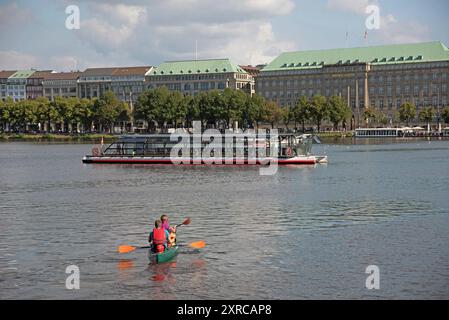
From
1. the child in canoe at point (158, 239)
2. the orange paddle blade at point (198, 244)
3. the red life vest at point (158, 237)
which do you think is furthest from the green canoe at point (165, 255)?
the orange paddle blade at point (198, 244)

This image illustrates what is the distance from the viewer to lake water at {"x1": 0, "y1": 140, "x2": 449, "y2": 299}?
99.6 ft

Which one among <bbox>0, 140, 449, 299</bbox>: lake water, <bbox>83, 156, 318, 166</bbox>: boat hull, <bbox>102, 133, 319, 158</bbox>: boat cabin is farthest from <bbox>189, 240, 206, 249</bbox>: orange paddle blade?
<bbox>102, 133, 319, 158</bbox>: boat cabin

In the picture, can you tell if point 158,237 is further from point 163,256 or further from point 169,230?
point 169,230

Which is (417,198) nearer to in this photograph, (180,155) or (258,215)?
(258,215)

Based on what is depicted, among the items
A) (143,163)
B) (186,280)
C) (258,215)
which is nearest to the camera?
(186,280)

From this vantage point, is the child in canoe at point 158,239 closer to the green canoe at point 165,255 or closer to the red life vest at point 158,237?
the red life vest at point 158,237

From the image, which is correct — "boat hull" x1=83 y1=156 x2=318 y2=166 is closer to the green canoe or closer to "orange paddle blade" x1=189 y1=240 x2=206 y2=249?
"orange paddle blade" x1=189 y1=240 x2=206 y2=249

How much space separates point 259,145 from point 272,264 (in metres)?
78.1

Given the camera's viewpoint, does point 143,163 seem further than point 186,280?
Yes

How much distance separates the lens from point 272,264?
111 feet

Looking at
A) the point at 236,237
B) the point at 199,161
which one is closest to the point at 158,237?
the point at 236,237

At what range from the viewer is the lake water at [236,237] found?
3034cm
